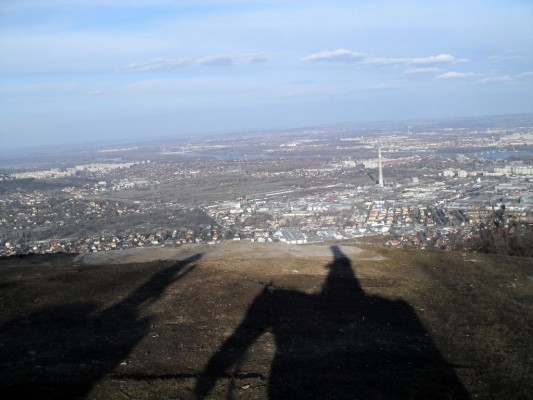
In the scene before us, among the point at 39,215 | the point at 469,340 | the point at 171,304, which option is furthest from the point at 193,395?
the point at 39,215

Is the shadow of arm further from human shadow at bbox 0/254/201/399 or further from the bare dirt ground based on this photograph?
human shadow at bbox 0/254/201/399

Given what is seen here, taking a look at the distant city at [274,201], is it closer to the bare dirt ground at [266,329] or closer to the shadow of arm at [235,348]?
the bare dirt ground at [266,329]

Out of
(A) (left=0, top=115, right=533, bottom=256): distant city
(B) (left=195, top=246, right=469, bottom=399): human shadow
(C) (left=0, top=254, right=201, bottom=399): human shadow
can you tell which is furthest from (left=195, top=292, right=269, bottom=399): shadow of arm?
(A) (left=0, top=115, right=533, bottom=256): distant city

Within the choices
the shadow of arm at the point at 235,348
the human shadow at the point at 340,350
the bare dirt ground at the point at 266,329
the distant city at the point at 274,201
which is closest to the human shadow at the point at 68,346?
the bare dirt ground at the point at 266,329

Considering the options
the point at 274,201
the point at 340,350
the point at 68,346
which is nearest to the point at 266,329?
the point at 340,350

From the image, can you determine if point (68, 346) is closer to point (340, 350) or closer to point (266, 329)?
point (266, 329)
